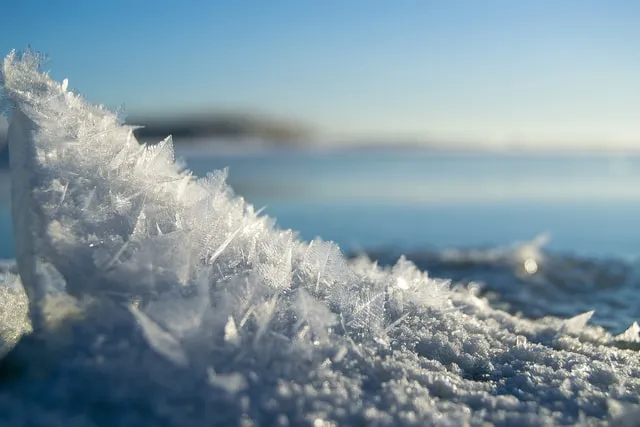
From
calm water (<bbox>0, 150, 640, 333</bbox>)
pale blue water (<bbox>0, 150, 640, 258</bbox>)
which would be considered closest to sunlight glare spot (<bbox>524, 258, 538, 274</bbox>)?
calm water (<bbox>0, 150, 640, 333</bbox>)

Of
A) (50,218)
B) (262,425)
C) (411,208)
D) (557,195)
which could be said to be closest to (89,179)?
(50,218)

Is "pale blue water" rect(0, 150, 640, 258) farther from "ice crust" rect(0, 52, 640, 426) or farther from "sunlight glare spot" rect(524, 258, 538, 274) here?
"ice crust" rect(0, 52, 640, 426)

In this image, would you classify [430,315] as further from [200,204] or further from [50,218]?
[50,218]

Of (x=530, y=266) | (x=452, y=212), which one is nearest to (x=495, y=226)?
(x=452, y=212)

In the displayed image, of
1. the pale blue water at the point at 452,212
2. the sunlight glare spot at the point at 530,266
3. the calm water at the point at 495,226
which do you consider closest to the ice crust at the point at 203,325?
the calm water at the point at 495,226

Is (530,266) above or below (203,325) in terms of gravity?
above

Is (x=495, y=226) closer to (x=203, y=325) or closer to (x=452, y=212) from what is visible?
(x=452, y=212)
